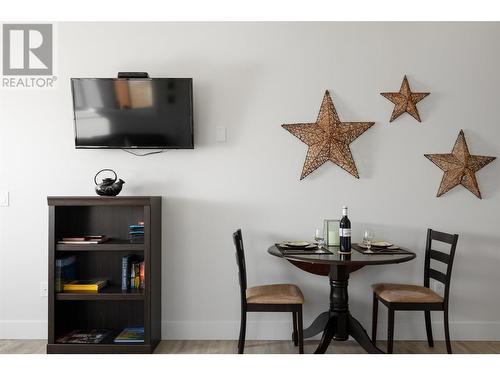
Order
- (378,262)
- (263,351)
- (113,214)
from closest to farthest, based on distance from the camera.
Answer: (378,262) → (263,351) → (113,214)

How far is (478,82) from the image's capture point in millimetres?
3240

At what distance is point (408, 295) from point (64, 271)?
7.69 ft

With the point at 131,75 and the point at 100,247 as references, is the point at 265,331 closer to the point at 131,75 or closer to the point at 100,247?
the point at 100,247

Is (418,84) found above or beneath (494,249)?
above

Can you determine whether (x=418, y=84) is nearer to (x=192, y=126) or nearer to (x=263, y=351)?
(x=192, y=126)

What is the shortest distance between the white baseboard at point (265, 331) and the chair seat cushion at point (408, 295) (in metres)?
0.48

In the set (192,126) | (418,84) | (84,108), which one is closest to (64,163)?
(84,108)

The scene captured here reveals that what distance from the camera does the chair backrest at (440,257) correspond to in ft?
9.12

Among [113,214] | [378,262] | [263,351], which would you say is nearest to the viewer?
[378,262]

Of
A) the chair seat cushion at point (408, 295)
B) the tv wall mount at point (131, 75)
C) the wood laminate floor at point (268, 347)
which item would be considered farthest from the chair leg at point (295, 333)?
the tv wall mount at point (131, 75)

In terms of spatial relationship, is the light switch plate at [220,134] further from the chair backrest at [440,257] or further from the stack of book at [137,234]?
the chair backrest at [440,257]

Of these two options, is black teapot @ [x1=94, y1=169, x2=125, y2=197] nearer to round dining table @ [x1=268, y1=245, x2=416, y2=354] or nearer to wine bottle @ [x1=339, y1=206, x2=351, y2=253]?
round dining table @ [x1=268, y1=245, x2=416, y2=354]

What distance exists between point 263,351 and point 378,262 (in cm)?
110

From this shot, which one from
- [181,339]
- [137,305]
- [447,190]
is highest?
[447,190]
